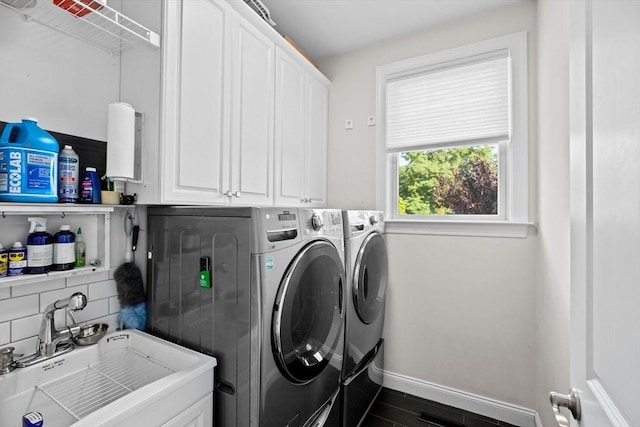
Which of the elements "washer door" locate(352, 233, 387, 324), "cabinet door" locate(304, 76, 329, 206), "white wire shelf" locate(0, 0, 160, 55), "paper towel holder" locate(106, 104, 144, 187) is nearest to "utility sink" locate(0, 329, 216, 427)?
"paper towel holder" locate(106, 104, 144, 187)

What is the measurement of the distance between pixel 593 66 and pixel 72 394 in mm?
1837

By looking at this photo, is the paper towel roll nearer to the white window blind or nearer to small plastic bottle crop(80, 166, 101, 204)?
small plastic bottle crop(80, 166, 101, 204)

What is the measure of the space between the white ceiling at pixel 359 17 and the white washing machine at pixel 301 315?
4.76 feet

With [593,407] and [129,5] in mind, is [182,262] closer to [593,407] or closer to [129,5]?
[129,5]

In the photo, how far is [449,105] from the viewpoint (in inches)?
85.6

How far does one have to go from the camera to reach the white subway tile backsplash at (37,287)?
3.71 feet

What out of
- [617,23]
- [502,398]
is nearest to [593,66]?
[617,23]

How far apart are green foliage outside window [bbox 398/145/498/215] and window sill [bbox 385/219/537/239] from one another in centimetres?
15

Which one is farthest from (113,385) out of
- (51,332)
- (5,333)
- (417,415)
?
(417,415)

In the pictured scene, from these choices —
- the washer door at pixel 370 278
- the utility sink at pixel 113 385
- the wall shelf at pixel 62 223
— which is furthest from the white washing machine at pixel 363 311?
the wall shelf at pixel 62 223

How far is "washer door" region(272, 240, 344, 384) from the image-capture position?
3.84ft

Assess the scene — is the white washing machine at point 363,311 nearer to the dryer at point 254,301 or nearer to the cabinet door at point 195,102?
the dryer at point 254,301

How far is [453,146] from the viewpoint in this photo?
2.19 meters

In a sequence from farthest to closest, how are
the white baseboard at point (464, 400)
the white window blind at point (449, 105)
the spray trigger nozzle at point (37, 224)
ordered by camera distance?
the white window blind at point (449, 105)
the white baseboard at point (464, 400)
the spray trigger nozzle at point (37, 224)
